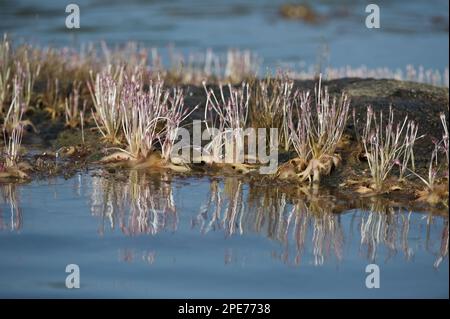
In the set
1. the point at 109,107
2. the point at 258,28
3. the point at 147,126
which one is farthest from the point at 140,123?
the point at 258,28

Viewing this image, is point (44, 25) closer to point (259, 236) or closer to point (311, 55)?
point (311, 55)

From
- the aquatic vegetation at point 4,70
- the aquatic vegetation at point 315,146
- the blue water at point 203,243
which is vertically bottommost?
the blue water at point 203,243

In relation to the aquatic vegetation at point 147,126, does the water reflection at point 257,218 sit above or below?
below

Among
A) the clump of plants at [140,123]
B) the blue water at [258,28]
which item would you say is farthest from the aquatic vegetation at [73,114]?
the blue water at [258,28]

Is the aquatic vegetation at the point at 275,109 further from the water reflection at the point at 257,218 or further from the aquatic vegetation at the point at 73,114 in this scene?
the aquatic vegetation at the point at 73,114

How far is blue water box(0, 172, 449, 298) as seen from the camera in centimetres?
700

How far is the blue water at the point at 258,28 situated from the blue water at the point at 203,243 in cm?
1324

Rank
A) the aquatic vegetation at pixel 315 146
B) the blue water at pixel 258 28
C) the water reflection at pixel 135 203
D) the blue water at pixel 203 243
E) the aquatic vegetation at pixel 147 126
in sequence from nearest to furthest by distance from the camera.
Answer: the blue water at pixel 203 243 → the water reflection at pixel 135 203 → the aquatic vegetation at pixel 315 146 → the aquatic vegetation at pixel 147 126 → the blue water at pixel 258 28

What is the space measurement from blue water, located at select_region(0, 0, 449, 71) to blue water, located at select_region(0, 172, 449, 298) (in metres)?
13.2

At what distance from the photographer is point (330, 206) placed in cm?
877

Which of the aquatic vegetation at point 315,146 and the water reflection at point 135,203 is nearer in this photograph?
the water reflection at point 135,203

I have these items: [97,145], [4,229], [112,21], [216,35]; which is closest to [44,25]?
[112,21]

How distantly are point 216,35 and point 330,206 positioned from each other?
65.3 ft

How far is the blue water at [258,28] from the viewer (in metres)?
24.8
